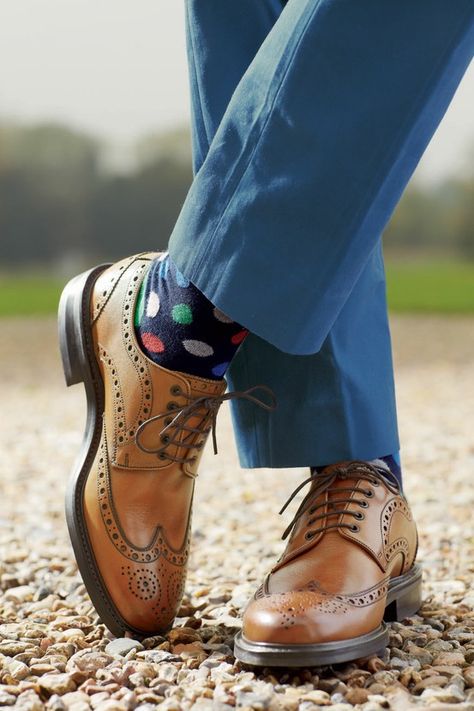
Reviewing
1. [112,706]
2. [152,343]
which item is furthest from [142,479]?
[112,706]

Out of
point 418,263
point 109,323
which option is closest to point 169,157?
point 418,263

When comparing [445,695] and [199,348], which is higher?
[199,348]

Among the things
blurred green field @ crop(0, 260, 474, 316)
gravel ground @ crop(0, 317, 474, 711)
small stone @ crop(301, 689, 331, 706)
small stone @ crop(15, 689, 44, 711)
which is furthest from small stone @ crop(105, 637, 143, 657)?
blurred green field @ crop(0, 260, 474, 316)

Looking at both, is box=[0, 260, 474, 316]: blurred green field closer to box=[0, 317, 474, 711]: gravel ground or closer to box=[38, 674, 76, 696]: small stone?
box=[0, 317, 474, 711]: gravel ground

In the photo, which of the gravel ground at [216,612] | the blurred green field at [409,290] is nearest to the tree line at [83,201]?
the blurred green field at [409,290]

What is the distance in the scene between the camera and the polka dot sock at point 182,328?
964 mm

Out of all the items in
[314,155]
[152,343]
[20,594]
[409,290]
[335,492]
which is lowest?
[409,290]

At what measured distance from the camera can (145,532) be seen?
1.02 m

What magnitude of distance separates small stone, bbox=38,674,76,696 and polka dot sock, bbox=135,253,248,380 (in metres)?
0.35

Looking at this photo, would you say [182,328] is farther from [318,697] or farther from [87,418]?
[318,697]

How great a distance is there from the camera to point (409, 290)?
11.8 metres

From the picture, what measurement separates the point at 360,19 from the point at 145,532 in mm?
598

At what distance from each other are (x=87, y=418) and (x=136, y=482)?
4.1 inches

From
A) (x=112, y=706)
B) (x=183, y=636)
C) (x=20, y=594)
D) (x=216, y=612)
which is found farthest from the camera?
(x=20, y=594)
